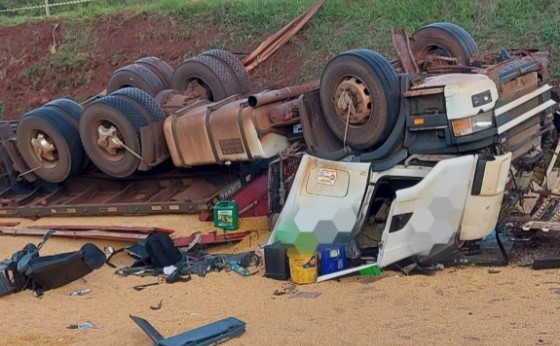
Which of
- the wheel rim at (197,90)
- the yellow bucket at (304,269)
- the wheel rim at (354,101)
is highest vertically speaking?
the wheel rim at (354,101)

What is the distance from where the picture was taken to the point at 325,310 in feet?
18.2

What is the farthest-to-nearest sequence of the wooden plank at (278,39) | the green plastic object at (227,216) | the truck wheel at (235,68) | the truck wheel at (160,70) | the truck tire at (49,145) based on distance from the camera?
1. the wooden plank at (278,39)
2. the truck wheel at (160,70)
3. the truck wheel at (235,68)
4. the truck tire at (49,145)
5. the green plastic object at (227,216)

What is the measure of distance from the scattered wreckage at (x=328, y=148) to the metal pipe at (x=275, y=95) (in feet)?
0.04

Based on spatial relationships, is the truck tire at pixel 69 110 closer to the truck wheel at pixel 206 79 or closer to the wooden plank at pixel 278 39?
the truck wheel at pixel 206 79

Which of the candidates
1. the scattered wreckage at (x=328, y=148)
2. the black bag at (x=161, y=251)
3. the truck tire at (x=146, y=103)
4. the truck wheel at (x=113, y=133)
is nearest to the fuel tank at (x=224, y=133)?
the scattered wreckage at (x=328, y=148)

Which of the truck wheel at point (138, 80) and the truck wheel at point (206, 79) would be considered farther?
the truck wheel at point (138, 80)

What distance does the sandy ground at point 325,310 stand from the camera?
4891 millimetres

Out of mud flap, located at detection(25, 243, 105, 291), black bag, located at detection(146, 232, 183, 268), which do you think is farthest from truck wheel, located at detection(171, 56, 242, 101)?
mud flap, located at detection(25, 243, 105, 291)

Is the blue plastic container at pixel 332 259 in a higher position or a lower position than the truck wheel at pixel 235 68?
lower

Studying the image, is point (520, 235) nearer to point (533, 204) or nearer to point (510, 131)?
point (533, 204)

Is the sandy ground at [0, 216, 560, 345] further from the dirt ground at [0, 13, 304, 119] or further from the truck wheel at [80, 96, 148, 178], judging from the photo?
the dirt ground at [0, 13, 304, 119]

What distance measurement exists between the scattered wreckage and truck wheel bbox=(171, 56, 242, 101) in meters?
0.02

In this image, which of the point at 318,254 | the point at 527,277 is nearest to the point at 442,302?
the point at 527,277

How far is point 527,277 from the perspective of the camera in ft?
19.3
